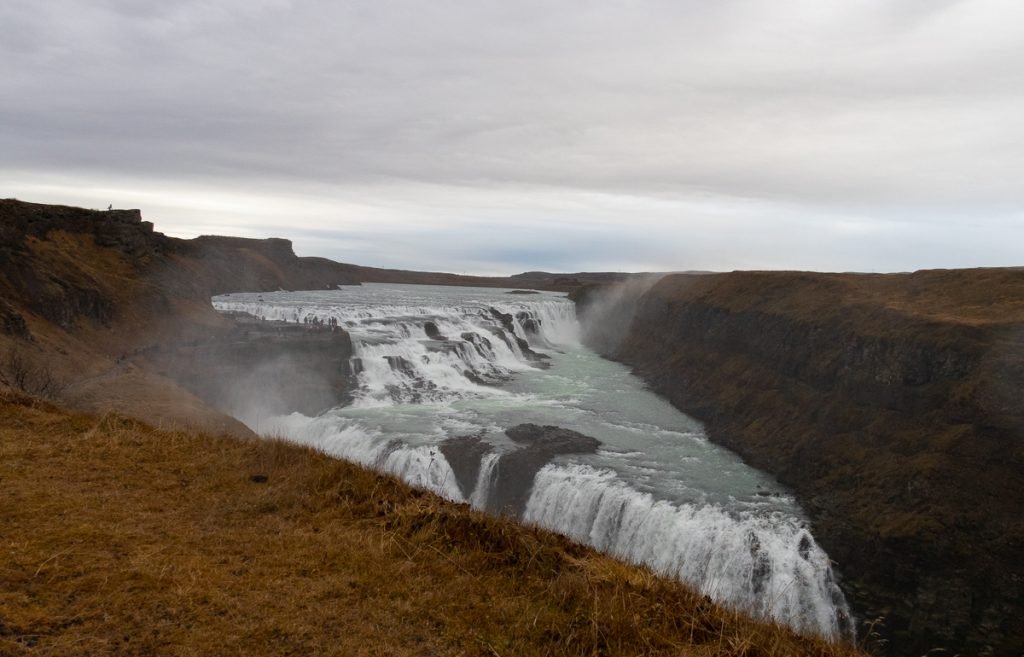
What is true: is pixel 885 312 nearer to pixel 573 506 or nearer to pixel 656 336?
pixel 573 506

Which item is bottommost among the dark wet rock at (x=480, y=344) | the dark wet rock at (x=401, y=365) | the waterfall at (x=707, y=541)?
the waterfall at (x=707, y=541)

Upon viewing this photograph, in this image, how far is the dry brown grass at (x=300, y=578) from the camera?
4625mm

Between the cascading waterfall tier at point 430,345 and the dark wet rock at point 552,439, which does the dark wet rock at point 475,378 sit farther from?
the dark wet rock at point 552,439

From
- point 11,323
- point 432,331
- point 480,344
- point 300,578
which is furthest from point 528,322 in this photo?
point 300,578

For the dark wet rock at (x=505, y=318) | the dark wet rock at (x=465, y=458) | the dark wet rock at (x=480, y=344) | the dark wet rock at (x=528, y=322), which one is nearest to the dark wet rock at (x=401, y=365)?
the dark wet rock at (x=480, y=344)

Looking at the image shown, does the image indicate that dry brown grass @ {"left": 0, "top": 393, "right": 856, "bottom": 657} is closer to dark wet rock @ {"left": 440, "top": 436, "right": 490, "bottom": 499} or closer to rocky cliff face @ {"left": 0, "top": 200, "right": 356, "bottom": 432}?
rocky cliff face @ {"left": 0, "top": 200, "right": 356, "bottom": 432}

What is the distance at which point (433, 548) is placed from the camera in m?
6.30

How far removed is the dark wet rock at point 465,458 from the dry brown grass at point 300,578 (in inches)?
522

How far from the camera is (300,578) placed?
18.1 ft

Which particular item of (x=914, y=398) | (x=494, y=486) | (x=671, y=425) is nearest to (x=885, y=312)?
(x=914, y=398)

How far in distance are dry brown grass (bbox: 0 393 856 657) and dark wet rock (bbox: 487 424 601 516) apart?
12.4 m

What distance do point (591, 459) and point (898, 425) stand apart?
1096 cm

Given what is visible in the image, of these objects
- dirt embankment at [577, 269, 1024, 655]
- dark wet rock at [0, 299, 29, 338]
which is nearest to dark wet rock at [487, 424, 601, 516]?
dirt embankment at [577, 269, 1024, 655]

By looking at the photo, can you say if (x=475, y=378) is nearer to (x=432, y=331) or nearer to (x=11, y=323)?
Result: (x=432, y=331)
